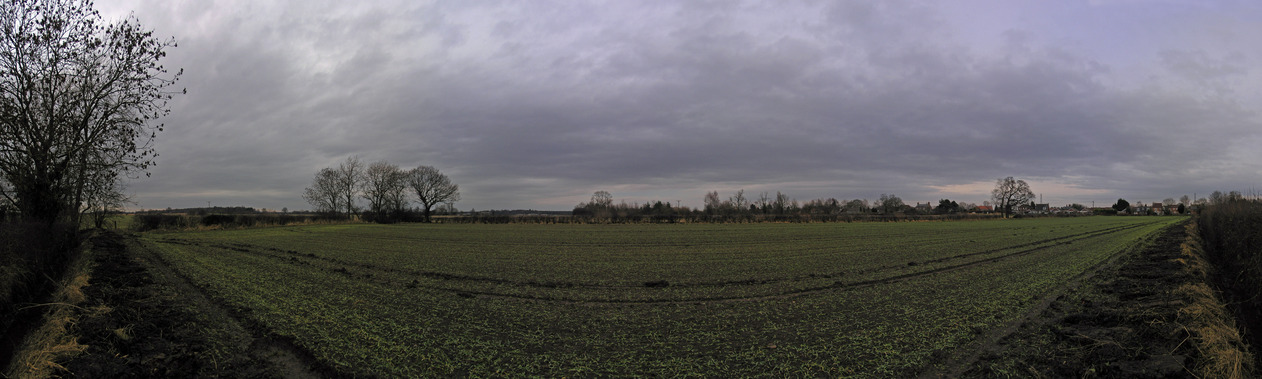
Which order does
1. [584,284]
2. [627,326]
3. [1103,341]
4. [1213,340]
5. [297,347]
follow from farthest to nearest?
1. [584,284]
2. [627,326]
3. [297,347]
4. [1103,341]
5. [1213,340]

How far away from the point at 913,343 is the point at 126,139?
25.1 m

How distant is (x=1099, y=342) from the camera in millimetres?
5297

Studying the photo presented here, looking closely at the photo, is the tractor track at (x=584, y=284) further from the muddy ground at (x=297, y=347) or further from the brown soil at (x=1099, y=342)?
the brown soil at (x=1099, y=342)

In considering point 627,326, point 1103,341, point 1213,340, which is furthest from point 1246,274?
point 627,326

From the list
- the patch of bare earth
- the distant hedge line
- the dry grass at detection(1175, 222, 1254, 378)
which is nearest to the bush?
the dry grass at detection(1175, 222, 1254, 378)

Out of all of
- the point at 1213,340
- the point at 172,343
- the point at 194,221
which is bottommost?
the point at 172,343

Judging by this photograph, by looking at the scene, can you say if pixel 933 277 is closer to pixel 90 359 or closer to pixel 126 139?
pixel 90 359

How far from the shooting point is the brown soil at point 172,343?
4711 millimetres

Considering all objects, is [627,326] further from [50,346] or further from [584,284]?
[50,346]

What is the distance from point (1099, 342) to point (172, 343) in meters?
10.4

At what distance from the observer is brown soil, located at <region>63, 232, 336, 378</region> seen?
15.5 ft

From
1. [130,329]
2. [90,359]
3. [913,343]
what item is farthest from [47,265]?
[913,343]

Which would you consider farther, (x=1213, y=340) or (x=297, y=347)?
(x=297, y=347)

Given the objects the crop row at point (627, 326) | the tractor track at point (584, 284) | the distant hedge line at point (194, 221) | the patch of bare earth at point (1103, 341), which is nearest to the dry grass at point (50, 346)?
the crop row at point (627, 326)
